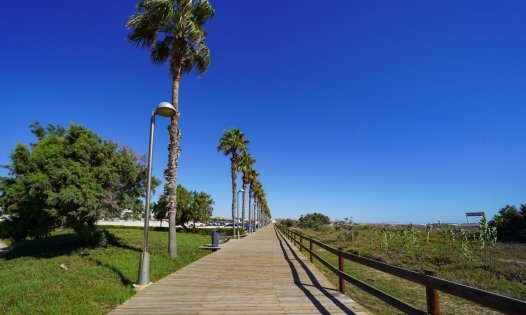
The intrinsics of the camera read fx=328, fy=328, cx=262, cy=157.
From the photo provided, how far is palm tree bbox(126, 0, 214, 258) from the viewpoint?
1498 cm

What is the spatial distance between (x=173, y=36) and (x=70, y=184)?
8331 millimetres

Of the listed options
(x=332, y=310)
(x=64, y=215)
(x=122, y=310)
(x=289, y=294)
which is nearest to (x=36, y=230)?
(x=64, y=215)

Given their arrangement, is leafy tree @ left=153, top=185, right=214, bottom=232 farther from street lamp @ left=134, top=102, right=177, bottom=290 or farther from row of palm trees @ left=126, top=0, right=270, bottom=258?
street lamp @ left=134, top=102, right=177, bottom=290

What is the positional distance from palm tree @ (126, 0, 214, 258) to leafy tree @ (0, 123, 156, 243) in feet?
10.1

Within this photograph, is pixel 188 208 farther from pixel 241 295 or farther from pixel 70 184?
pixel 241 295

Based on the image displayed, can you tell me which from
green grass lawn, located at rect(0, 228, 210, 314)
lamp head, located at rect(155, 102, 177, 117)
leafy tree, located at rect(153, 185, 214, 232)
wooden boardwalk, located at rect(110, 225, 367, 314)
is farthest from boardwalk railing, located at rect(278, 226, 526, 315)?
leafy tree, located at rect(153, 185, 214, 232)

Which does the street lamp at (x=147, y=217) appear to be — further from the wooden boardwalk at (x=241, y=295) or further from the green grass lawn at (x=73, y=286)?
the green grass lawn at (x=73, y=286)

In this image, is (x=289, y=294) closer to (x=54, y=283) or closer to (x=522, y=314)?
(x=522, y=314)

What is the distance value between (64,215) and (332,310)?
43.2 feet

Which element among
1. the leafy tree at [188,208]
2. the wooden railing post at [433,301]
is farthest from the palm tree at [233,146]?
the wooden railing post at [433,301]

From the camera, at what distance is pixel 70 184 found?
14.5m

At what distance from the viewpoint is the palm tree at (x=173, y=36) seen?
15.0 metres

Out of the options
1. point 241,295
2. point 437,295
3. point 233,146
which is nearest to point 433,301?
point 437,295

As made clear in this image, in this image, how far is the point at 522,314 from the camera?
9.34 ft
